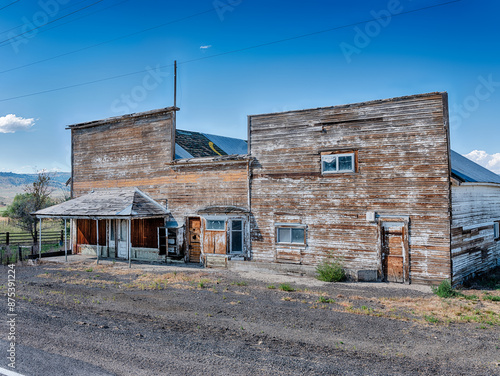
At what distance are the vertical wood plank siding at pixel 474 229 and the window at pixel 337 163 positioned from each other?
3610 mm

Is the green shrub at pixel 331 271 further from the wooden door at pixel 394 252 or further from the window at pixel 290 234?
the wooden door at pixel 394 252

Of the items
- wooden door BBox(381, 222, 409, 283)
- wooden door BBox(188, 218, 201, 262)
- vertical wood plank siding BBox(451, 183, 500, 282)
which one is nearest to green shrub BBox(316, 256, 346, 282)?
wooden door BBox(381, 222, 409, 283)

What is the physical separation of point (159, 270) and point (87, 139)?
10.0 m

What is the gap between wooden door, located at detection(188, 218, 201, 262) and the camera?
61.4 ft

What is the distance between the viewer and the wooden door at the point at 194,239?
61.4ft

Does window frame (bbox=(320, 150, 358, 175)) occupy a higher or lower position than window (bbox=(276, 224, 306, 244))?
higher

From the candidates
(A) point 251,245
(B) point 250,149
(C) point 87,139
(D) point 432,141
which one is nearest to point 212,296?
(A) point 251,245

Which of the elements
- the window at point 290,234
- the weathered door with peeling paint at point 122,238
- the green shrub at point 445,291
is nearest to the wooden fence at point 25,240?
the weathered door with peeling paint at point 122,238

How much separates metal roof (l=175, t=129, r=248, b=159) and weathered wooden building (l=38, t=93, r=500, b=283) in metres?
0.12

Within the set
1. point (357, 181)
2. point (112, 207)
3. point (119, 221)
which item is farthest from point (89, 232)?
point (357, 181)

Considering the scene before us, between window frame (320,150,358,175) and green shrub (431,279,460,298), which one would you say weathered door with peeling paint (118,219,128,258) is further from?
green shrub (431,279,460,298)

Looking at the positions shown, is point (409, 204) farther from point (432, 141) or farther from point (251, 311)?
point (251, 311)

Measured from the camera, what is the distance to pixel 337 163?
15148mm

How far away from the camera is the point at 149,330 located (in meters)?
8.38
